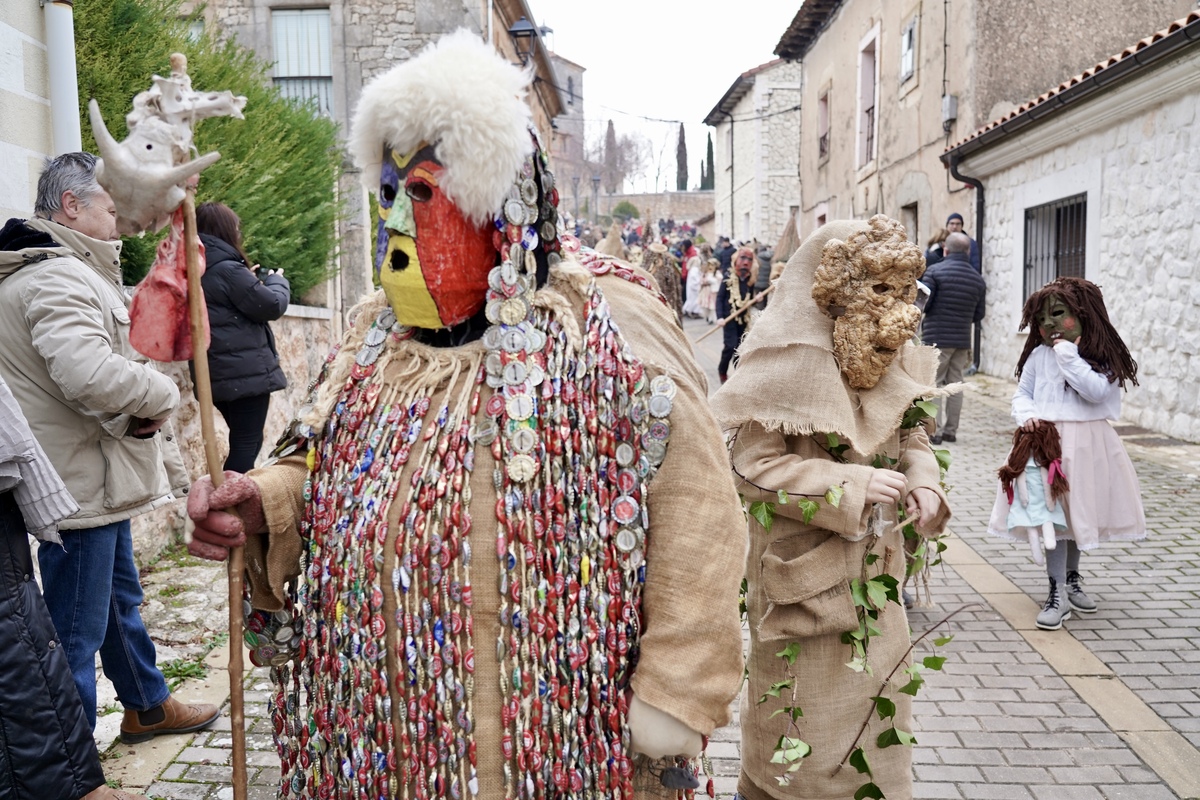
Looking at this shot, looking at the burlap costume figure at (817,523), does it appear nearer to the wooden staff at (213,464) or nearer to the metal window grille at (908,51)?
the wooden staff at (213,464)

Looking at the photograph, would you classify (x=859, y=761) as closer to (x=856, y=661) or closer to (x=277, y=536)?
(x=856, y=661)

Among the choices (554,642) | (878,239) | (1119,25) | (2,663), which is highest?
(1119,25)

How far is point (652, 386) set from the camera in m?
1.87

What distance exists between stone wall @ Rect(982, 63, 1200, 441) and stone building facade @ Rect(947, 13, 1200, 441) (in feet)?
0.05

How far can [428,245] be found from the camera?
6.44 ft

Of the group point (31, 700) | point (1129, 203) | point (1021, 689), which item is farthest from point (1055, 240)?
point (31, 700)

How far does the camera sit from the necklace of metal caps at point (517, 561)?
1.84m

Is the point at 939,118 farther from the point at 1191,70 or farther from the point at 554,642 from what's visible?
the point at 554,642

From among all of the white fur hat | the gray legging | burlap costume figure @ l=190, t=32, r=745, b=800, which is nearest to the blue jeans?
burlap costume figure @ l=190, t=32, r=745, b=800

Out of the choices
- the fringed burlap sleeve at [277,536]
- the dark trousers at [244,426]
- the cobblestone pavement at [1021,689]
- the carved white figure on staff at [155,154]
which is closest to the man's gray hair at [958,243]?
the cobblestone pavement at [1021,689]

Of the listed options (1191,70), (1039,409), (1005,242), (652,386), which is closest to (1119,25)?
(1005,242)

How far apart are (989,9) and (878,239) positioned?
13.2 m

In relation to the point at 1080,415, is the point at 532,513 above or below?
above

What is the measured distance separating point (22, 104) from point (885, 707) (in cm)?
457
